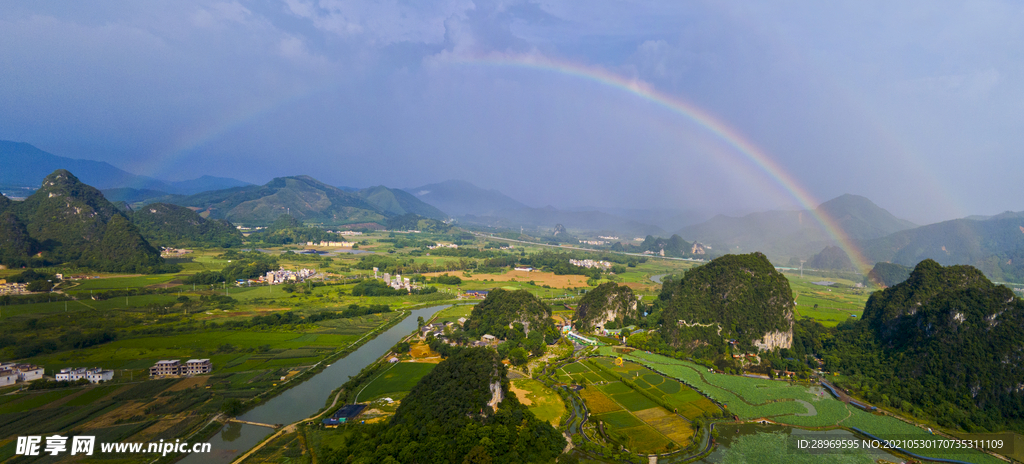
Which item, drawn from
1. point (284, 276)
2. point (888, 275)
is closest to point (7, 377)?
point (284, 276)

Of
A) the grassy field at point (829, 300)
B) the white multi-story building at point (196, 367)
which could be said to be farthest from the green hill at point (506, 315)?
the grassy field at point (829, 300)

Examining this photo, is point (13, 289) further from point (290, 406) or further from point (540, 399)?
point (540, 399)

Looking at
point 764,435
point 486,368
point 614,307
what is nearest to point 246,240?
point 614,307

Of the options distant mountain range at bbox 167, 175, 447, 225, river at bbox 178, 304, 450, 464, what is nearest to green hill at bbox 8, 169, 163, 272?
river at bbox 178, 304, 450, 464

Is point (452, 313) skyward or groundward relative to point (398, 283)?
groundward

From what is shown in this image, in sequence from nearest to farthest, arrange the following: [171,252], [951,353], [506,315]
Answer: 1. [951,353]
2. [506,315]
3. [171,252]

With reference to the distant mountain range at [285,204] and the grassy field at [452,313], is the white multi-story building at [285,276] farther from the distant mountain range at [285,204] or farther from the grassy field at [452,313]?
the distant mountain range at [285,204]

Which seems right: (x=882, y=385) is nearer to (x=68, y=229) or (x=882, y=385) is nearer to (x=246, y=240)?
(x=68, y=229)
